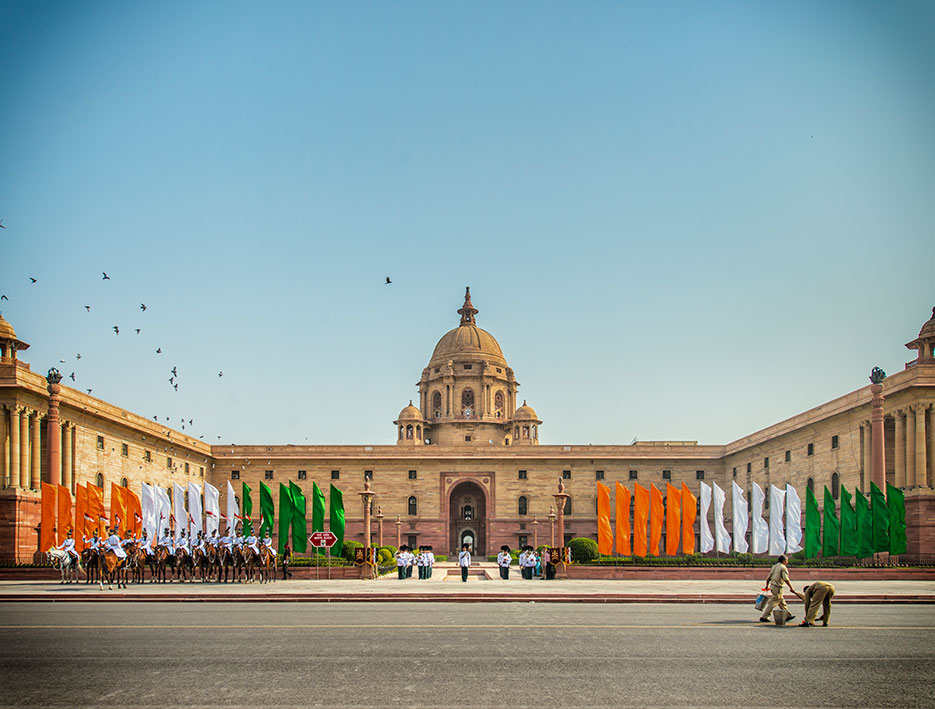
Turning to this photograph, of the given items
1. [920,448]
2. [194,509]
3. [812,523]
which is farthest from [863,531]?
[194,509]

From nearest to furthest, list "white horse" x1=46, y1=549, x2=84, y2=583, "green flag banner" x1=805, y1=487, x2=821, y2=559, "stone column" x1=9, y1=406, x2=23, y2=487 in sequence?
"white horse" x1=46, y1=549, x2=84, y2=583, "green flag banner" x1=805, y1=487, x2=821, y2=559, "stone column" x1=9, y1=406, x2=23, y2=487

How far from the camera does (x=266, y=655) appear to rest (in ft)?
44.2

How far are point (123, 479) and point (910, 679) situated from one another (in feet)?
162

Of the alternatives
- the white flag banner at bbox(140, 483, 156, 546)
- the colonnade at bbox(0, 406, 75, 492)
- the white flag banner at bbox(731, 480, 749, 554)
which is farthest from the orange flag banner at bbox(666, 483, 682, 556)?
the colonnade at bbox(0, 406, 75, 492)

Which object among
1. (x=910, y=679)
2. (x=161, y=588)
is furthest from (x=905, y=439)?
(x=910, y=679)

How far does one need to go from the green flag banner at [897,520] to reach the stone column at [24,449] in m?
36.2

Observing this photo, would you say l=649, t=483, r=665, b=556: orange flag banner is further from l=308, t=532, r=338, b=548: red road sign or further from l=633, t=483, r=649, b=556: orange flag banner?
l=308, t=532, r=338, b=548: red road sign

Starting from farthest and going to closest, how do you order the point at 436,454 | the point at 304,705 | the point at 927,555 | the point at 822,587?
the point at 436,454 < the point at 927,555 < the point at 822,587 < the point at 304,705

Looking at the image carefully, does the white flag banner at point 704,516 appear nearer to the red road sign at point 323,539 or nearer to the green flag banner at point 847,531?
the green flag banner at point 847,531

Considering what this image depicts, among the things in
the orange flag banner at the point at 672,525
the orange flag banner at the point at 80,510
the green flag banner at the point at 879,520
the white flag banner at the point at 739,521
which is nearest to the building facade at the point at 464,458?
the orange flag banner at the point at 80,510

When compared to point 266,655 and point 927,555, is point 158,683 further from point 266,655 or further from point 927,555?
point 927,555

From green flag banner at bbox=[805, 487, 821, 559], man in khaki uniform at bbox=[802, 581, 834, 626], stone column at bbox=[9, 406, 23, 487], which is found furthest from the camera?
stone column at bbox=[9, 406, 23, 487]

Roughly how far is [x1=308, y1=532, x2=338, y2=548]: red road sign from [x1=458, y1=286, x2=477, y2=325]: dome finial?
177ft

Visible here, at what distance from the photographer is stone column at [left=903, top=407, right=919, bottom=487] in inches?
1695
